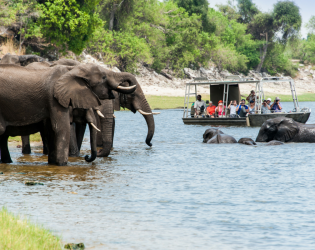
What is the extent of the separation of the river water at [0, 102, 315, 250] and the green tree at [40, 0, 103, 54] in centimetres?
2590

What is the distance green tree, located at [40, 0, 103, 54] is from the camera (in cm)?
3753

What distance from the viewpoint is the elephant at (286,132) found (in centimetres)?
1652

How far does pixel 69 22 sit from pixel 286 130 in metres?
24.3

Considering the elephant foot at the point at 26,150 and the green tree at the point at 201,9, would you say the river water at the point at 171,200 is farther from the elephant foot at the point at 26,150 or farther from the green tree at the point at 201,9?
the green tree at the point at 201,9

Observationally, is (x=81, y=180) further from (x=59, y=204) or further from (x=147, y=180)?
(x=59, y=204)

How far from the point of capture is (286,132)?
54.3 ft

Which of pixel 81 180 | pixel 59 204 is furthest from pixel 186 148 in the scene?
pixel 59 204

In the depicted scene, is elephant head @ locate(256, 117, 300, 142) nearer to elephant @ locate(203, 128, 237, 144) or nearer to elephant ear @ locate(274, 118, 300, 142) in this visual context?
elephant ear @ locate(274, 118, 300, 142)

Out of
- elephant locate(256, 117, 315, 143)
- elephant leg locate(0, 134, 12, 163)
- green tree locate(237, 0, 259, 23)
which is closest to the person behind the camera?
elephant leg locate(0, 134, 12, 163)

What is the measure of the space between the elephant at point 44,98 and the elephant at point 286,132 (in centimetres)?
794

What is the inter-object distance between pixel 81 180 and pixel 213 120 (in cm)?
1567

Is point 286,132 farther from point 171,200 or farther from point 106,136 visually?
point 171,200

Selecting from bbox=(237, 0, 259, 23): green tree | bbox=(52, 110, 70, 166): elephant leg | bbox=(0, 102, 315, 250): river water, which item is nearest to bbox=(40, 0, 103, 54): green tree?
bbox=(0, 102, 315, 250): river water

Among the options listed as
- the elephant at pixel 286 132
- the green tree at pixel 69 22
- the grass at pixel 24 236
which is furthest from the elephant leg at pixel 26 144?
the green tree at pixel 69 22
